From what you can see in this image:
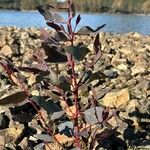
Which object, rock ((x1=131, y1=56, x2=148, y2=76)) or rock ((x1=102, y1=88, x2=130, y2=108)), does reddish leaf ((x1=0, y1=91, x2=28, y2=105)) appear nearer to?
rock ((x1=102, y1=88, x2=130, y2=108))

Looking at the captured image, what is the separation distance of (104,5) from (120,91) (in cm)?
5001

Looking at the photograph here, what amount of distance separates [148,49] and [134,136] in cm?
452

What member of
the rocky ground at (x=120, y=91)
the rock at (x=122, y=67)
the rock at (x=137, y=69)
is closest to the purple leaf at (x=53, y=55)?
the rocky ground at (x=120, y=91)

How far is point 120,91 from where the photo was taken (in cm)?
513

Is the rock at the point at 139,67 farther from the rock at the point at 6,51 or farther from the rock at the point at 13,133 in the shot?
the rock at the point at 13,133

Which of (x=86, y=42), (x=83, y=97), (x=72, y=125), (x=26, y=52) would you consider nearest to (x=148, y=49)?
(x=86, y=42)

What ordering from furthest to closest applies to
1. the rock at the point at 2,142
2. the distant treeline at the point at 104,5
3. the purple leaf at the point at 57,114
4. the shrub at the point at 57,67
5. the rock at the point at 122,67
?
the distant treeline at the point at 104,5 → the rock at the point at 122,67 → the rock at the point at 2,142 → the purple leaf at the point at 57,114 → the shrub at the point at 57,67

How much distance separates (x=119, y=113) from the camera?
4.71 m

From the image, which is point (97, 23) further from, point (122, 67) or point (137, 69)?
point (137, 69)

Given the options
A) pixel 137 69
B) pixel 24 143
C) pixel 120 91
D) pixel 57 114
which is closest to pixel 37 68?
pixel 57 114

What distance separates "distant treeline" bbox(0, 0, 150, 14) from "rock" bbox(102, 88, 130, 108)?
45.3m

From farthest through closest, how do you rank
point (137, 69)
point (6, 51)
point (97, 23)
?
point (97, 23) < point (6, 51) < point (137, 69)

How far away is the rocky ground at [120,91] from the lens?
13.9 ft

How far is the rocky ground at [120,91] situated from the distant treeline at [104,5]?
42327mm
